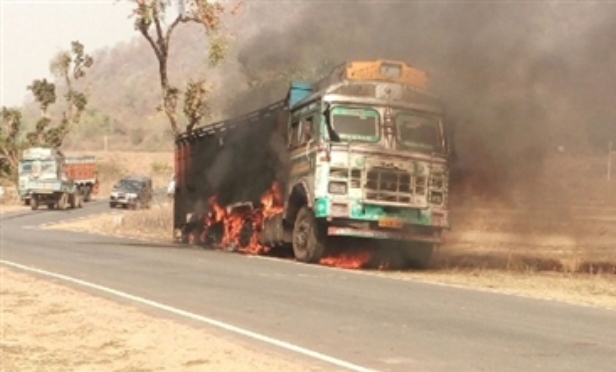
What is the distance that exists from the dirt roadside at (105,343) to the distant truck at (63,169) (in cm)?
4497

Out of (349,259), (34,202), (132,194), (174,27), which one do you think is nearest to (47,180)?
(34,202)

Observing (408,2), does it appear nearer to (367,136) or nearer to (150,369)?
(367,136)

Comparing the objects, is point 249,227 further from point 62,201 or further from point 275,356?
point 62,201

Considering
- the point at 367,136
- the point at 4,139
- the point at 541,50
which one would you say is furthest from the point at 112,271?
the point at 4,139

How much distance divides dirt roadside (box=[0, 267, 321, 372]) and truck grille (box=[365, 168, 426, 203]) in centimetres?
676

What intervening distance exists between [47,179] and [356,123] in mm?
40038

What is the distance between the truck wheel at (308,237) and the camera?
19844 mm

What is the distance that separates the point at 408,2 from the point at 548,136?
4.26m

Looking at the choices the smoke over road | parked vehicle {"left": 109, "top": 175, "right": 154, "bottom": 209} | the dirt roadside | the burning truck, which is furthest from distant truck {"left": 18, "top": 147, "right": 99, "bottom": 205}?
the dirt roadside

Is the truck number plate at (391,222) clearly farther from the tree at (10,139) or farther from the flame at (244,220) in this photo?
the tree at (10,139)

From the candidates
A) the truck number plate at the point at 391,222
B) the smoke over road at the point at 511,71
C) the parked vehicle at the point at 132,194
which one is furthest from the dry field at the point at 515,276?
the parked vehicle at the point at 132,194

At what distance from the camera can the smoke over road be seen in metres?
20.4

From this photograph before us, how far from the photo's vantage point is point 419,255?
20.6m

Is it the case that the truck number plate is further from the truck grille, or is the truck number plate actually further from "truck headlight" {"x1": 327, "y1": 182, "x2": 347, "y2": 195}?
"truck headlight" {"x1": 327, "y1": 182, "x2": 347, "y2": 195}
